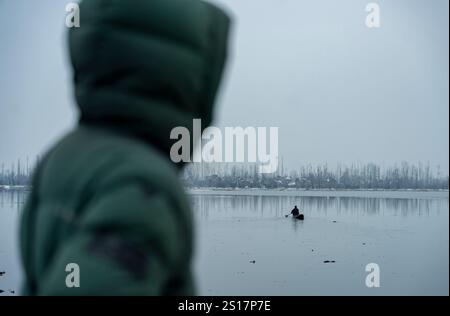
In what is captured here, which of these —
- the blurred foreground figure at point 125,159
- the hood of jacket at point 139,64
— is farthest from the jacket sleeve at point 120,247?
the hood of jacket at point 139,64

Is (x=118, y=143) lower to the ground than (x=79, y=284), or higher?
higher

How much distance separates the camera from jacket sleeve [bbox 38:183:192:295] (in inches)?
14.7

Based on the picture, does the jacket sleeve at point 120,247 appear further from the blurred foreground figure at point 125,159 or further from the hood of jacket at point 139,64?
the hood of jacket at point 139,64

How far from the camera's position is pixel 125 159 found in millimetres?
412

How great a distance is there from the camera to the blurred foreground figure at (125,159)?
1.24 ft

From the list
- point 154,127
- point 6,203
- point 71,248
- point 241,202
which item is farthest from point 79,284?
point 241,202

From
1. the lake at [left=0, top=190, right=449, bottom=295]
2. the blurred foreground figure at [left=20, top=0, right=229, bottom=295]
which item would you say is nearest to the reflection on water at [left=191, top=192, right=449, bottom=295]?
the lake at [left=0, top=190, right=449, bottom=295]

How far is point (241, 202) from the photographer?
17.6 feet

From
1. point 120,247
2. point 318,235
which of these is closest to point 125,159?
point 120,247

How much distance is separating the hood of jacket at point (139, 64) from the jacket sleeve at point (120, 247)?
0.35 feet

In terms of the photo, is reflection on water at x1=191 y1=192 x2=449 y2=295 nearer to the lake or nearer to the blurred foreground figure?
the lake

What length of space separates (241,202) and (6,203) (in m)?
3.08

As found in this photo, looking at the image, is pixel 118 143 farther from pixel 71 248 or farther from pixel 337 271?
pixel 337 271

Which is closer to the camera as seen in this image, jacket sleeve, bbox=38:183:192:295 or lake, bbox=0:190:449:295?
jacket sleeve, bbox=38:183:192:295
